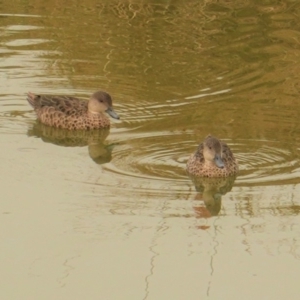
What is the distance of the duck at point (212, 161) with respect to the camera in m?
9.83

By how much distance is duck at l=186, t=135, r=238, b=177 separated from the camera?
32.2 ft

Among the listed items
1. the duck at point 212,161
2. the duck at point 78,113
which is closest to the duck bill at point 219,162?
the duck at point 212,161

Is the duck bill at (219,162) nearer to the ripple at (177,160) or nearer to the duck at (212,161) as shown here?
the duck at (212,161)

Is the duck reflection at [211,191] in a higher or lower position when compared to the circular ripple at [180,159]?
lower

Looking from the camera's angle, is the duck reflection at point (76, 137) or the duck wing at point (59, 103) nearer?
the duck reflection at point (76, 137)

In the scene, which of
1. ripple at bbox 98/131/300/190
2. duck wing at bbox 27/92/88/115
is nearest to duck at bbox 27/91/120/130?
duck wing at bbox 27/92/88/115

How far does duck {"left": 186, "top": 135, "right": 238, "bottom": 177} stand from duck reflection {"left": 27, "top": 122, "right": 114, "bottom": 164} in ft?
3.22

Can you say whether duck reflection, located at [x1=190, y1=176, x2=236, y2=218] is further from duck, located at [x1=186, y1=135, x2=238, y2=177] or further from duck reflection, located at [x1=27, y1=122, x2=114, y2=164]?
duck reflection, located at [x1=27, y1=122, x2=114, y2=164]

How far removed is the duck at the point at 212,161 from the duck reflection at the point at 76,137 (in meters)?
0.98

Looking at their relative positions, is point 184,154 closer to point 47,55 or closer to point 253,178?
point 253,178

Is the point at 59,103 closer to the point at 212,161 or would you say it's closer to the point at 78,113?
the point at 78,113

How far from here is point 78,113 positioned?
11766 millimetres

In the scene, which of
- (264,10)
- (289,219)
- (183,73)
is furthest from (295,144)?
(264,10)

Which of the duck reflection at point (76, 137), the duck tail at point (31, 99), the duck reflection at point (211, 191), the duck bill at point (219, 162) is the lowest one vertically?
the duck reflection at point (211, 191)
